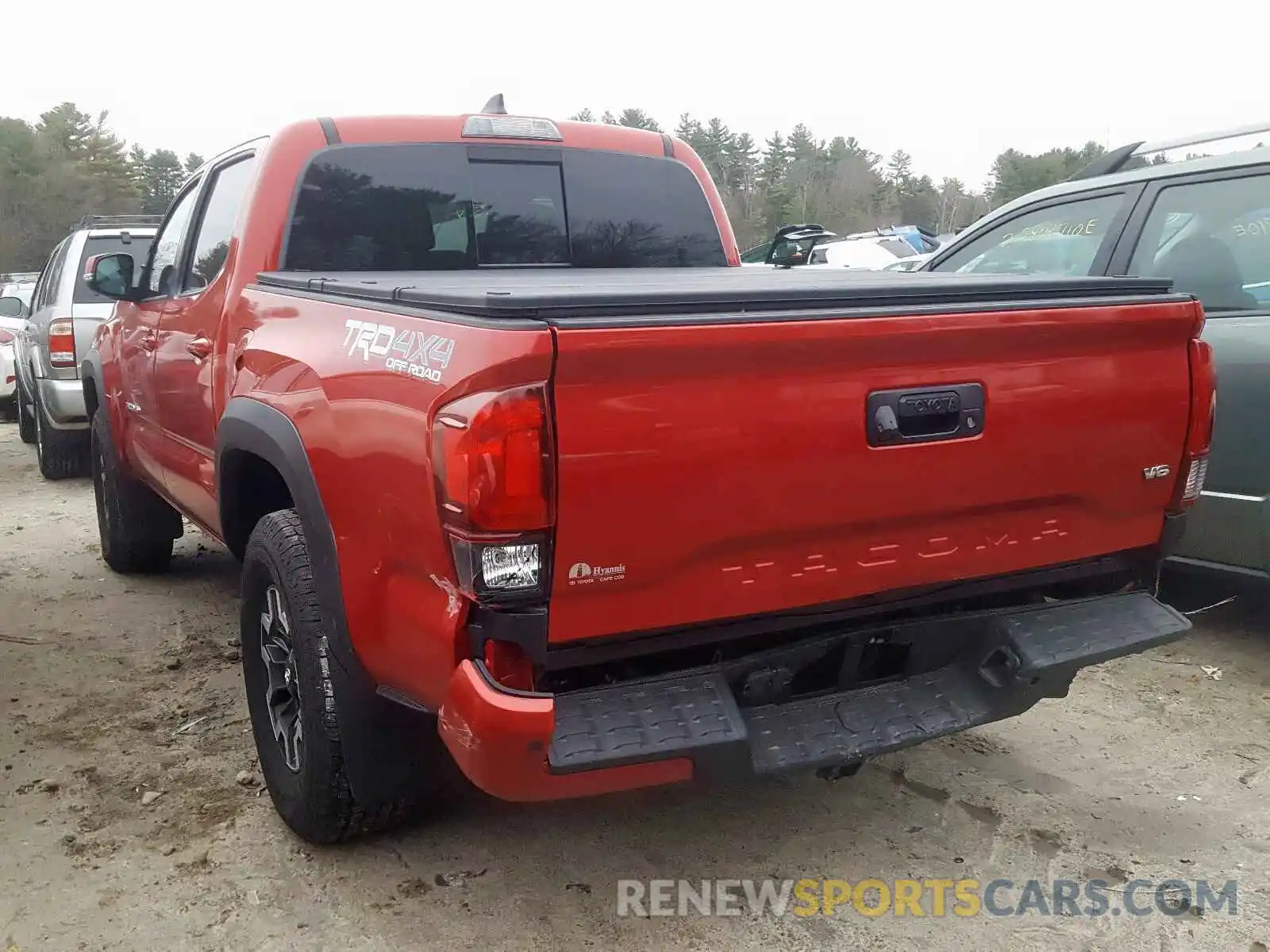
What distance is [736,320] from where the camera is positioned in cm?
212

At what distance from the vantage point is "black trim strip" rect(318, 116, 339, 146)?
3.70 meters

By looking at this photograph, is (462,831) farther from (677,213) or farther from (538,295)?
(677,213)

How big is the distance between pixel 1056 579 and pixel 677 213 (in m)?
2.38

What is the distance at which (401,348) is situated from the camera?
2.24 metres

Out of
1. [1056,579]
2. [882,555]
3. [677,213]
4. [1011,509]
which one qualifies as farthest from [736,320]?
[677,213]

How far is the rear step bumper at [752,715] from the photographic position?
2.03 m

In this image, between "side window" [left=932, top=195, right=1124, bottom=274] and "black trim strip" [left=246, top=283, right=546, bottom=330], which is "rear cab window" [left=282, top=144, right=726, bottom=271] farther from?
"side window" [left=932, top=195, right=1124, bottom=274]

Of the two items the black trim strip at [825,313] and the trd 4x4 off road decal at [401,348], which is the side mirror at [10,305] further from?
the black trim strip at [825,313]

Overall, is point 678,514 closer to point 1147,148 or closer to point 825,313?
point 825,313

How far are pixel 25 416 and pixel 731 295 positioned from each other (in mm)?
10301

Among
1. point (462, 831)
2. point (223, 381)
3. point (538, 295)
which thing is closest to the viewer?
point (538, 295)

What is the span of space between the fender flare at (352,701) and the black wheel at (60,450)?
6.81m

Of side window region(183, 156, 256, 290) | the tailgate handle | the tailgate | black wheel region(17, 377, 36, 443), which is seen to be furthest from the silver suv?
the tailgate handle

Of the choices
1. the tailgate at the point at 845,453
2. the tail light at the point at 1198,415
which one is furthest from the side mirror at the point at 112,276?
the tail light at the point at 1198,415
